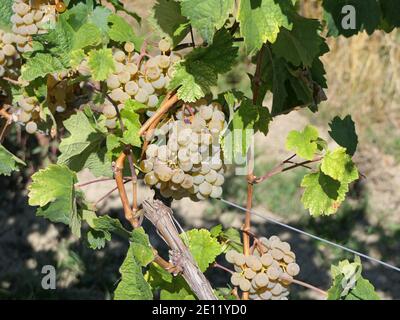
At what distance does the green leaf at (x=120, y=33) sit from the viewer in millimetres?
1597

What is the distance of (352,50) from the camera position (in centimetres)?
423

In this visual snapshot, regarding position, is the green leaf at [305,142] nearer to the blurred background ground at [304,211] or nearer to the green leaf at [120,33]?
the green leaf at [120,33]

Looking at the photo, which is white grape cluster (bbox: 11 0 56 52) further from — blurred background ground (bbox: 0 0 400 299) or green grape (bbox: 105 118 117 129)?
blurred background ground (bbox: 0 0 400 299)

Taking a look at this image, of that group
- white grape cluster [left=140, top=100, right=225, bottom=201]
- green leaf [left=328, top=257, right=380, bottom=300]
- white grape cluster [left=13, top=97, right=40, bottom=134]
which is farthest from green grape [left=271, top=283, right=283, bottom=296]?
white grape cluster [left=13, top=97, right=40, bottom=134]

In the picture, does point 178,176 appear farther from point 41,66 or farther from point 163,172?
point 41,66

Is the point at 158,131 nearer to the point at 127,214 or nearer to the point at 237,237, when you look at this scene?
the point at 127,214

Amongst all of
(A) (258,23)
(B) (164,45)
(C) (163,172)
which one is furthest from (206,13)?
(C) (163,172)

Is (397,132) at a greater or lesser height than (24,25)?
lesser

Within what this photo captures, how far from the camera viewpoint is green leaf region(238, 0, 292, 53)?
134 cm

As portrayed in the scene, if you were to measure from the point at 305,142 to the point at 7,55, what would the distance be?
722 millimetres

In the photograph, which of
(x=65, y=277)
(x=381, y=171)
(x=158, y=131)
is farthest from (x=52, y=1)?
(x=381, y=171)

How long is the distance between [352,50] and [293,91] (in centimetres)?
268

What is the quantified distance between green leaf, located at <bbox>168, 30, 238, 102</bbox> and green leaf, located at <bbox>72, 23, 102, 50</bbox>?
19 centimetres

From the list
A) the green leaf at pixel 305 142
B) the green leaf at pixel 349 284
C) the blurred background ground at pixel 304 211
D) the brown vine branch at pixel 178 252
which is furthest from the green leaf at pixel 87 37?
the blurred background ground at pixel 304 211
